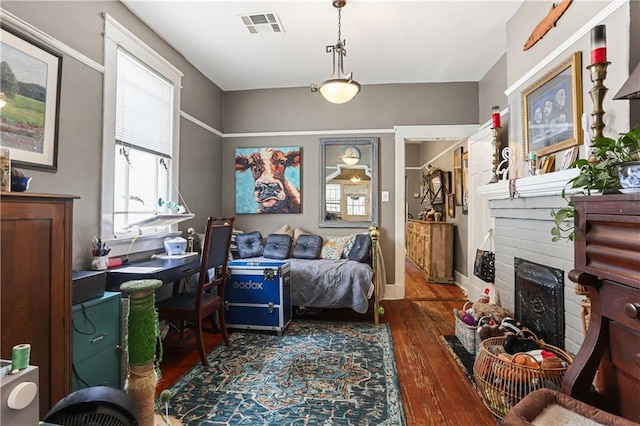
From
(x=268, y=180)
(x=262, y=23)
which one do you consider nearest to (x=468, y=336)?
(x=268, y=180)

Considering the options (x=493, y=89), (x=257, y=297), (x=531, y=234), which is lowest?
(x=257, y=297)

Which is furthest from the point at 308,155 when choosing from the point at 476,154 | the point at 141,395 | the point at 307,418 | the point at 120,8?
the point at 141,395

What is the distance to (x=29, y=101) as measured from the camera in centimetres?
192

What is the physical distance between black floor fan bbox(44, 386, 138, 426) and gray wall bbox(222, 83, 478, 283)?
3.54m

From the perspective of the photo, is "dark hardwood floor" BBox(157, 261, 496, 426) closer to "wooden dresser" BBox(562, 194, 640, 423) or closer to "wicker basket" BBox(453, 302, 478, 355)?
"wicker basket" BBox(453, 302, 478, 355)

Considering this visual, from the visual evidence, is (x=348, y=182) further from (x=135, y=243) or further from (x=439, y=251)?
(x=135, y=243)

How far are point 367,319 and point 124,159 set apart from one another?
2.89 metres

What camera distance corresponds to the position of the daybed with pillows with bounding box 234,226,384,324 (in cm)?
342

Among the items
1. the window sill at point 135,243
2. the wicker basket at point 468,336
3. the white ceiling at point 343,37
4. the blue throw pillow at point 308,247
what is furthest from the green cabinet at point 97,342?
the wicker basket at point 468,336

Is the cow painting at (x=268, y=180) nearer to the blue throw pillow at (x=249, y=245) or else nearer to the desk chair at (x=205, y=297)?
the blue throw pillow at (x=249, y=245)

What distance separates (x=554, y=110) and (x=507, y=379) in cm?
180

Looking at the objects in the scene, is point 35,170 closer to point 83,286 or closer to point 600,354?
point 83,286

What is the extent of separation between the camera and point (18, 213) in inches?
49.2

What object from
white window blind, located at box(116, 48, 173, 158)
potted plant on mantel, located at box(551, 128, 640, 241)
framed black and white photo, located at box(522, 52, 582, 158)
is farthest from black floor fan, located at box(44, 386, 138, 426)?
framed black and white photo, located at box(522, 52, 582, 158)
